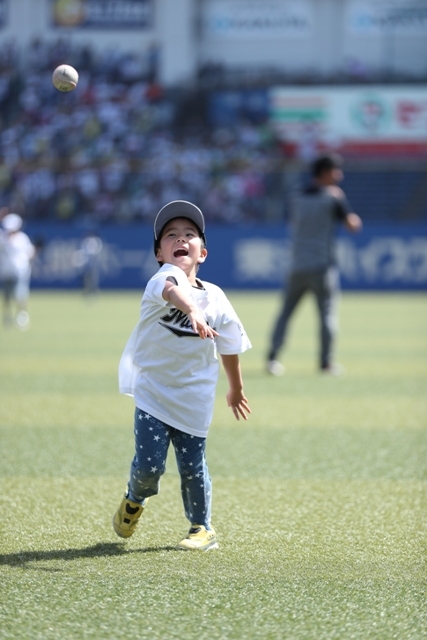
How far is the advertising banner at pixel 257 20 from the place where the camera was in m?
35.3

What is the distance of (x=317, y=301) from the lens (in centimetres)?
974

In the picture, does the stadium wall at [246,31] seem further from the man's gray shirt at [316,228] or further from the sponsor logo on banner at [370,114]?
the man's gray shirt at [316,228]

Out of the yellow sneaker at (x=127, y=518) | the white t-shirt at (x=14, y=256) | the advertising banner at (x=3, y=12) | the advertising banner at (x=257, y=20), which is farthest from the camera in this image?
the advertising banner at (x=3, y=12)

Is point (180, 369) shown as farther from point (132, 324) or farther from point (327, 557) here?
point (132, 324)

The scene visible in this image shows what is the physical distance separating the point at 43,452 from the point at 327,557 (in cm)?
260

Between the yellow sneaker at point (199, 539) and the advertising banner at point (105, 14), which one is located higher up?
the advertising banner at point (105, 14)

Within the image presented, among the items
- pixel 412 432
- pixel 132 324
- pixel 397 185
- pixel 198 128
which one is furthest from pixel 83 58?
pixel 412 432

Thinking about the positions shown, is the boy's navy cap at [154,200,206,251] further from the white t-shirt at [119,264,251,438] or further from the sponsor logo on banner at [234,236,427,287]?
the sponsor logo on banner at [234,236,427,287]

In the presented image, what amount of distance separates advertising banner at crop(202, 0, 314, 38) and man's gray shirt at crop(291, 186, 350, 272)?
27.0 metres

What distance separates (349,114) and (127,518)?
29.7 meters

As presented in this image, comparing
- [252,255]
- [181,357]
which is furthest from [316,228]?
[252,255]

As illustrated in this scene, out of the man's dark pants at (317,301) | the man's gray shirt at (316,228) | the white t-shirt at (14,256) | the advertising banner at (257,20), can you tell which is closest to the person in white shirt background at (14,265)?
the white t-shirt at (14,256)

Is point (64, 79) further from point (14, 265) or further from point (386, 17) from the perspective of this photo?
point (386, 17)

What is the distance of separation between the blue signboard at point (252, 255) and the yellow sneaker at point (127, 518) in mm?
22596
